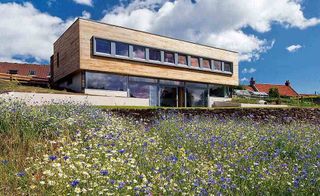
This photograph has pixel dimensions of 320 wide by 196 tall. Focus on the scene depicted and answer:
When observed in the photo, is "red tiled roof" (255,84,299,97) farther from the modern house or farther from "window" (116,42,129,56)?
"window" (116,42,129,56)

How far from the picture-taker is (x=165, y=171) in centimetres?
428

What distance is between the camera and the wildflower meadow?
11.6 feet

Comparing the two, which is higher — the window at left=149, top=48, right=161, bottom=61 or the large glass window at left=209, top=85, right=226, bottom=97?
the window at left=149, top=48, right=161, bottom=61

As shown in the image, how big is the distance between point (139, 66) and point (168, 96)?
4376 millimetres

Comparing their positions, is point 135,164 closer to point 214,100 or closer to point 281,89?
point 214,100

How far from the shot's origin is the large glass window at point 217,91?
29.2m

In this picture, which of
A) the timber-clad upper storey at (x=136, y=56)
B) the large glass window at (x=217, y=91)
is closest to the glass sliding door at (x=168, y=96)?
the timber-clad upper storey at (x=136, y=56)

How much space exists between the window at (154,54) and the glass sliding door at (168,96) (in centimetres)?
260

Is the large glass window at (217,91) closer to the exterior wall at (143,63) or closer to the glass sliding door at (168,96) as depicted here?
the exterior wall at (143,63)

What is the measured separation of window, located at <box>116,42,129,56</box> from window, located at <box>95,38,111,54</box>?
77cm

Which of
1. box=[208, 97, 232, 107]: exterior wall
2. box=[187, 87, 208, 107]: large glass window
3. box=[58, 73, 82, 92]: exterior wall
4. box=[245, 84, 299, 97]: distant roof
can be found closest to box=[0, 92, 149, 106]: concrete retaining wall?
box=[58, 73, 82, 92]: exterior wall

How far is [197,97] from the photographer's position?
92.0 feet

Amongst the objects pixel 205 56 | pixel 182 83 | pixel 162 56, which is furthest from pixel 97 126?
pixel 205 56

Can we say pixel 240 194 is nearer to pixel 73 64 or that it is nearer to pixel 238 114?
pixel 238 114
